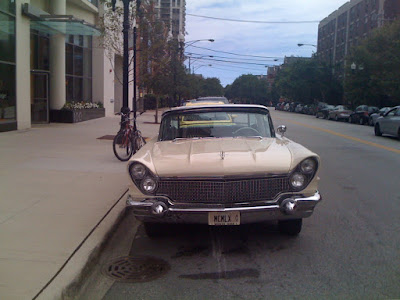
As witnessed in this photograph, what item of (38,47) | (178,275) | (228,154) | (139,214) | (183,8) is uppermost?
(183,8)

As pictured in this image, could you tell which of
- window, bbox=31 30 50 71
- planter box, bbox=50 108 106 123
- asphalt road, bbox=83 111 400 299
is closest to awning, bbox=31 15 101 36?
window, bbox=31 30 50 71

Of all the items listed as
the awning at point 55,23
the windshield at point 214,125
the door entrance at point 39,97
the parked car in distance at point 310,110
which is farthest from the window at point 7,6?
the parked car in distance at point 310,110

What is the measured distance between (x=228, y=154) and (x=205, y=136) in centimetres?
126

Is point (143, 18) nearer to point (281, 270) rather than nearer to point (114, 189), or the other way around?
point (114, 189)

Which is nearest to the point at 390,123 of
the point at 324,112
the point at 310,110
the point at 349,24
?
the point at 324,112

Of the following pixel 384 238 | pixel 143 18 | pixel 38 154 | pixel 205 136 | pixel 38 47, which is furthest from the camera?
pixel 38 47

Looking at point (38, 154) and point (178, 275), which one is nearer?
point (178, 275)

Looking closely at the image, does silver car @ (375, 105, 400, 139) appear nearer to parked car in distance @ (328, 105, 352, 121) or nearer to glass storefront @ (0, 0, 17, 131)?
glass storefront @ (0, 0, 17, 131)

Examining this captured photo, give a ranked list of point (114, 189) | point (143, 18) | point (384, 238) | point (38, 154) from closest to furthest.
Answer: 1. point (384, 238)
2. point (114, 189)
3. point (38, 154)
4. point (143, 18)

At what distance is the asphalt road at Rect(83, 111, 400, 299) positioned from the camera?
387cm

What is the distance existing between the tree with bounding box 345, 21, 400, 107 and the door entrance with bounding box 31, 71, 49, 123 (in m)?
26.4

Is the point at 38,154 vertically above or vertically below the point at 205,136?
below

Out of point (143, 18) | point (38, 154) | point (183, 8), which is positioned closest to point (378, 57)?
point (143, 18)

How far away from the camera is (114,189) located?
743 cm
